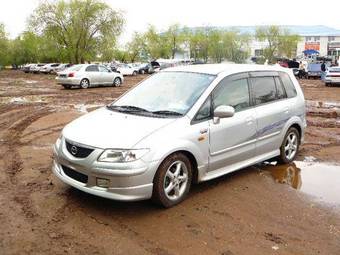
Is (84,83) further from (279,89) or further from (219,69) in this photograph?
(219,69)

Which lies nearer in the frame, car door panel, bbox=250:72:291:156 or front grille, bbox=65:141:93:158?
front grille, bbox=65:141:93:158

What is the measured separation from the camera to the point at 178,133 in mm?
5062

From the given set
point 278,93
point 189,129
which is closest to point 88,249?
point 189,129

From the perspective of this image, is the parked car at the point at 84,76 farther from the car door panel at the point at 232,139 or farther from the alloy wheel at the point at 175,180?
the alloy wheel at the point at 175,180

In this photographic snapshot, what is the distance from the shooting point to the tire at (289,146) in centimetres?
707

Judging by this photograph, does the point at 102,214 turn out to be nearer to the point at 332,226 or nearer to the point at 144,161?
the point at 144,161

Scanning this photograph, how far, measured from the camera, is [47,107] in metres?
15.2

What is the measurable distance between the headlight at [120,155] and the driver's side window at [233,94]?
1.49m

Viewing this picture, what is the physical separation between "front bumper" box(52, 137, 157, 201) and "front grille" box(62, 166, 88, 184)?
0.13 feet

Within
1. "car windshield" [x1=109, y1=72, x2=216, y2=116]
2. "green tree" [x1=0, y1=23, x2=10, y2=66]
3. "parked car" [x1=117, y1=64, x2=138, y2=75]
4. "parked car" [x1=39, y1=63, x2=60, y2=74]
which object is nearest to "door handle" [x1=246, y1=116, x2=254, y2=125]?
"car windshield" [x1=109, y1=72, x2=216, y2=116]

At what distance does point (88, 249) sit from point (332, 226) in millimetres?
2709

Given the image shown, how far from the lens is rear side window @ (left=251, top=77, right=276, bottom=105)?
6.46m

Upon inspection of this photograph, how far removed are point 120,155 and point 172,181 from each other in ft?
2.64

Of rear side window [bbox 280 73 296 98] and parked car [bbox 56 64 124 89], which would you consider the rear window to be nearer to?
parked car [bbox 56 64 124 89]
